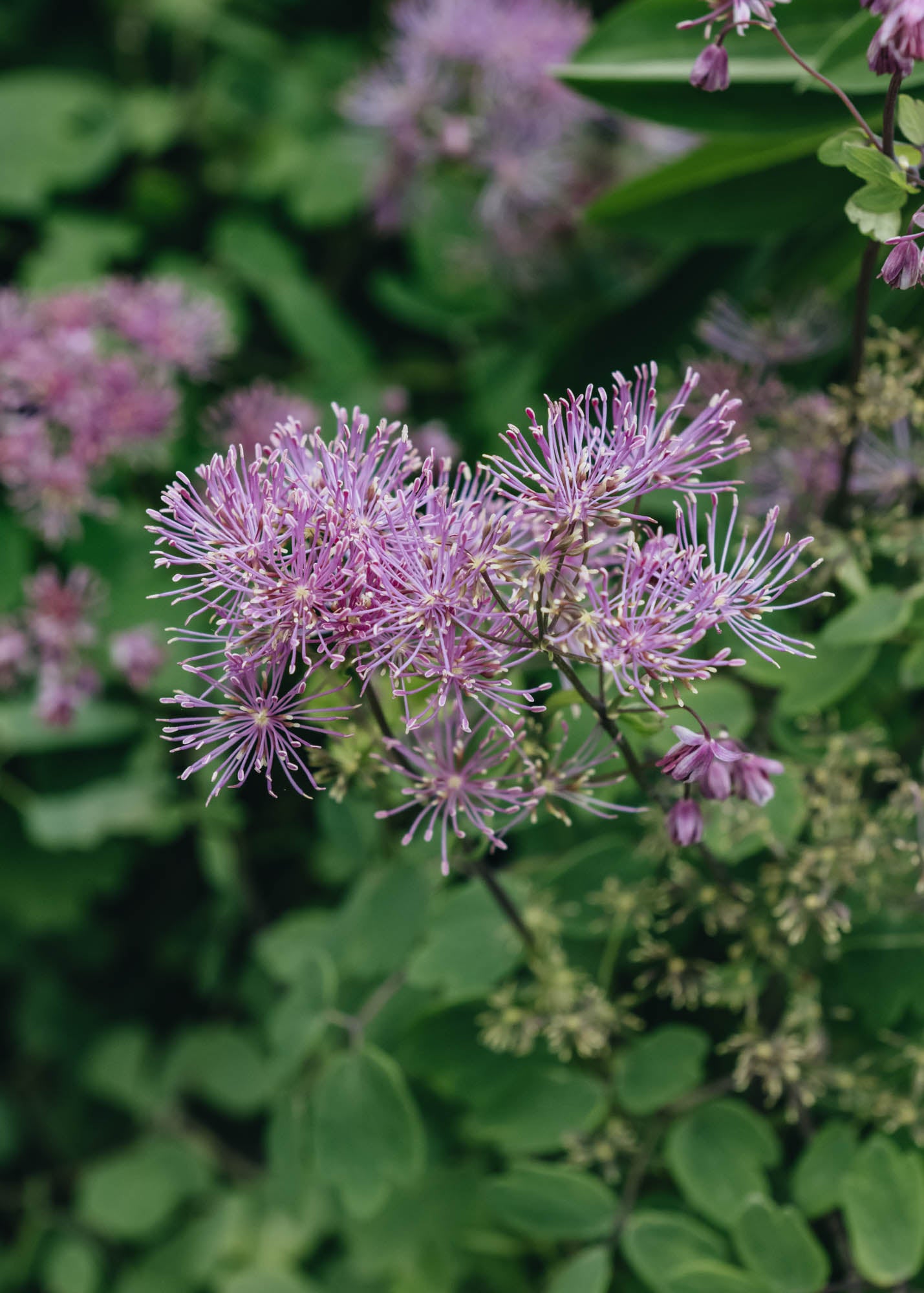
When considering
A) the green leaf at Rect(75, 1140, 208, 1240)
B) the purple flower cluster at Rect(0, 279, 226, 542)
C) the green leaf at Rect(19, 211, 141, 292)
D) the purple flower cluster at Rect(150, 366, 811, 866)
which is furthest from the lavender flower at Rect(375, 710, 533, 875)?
the green leaf at Rect(19, 211, 141, 292)

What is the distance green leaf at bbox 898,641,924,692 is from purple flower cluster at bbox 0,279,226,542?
0.72 metres

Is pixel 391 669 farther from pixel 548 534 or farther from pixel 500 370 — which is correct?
pixel 500 370

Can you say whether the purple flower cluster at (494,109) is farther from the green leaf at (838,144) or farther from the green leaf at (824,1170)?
the green leaf at (824,1170)

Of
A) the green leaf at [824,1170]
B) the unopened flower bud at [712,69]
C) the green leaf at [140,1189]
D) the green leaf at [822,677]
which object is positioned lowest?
the green leaf at [140,1189]

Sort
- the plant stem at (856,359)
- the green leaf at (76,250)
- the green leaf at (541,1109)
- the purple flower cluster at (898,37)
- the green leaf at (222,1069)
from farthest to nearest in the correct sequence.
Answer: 1. the green leaf at (76,250)
2. the green leaf at (222,1069)
3. the green leaf at (541,1109)
4. the plant stem at (856,359)
5. the purple flower cluster at (898,37)

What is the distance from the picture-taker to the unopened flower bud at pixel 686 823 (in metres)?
0.51

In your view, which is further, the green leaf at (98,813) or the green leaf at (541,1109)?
the green leaf at (98,813)

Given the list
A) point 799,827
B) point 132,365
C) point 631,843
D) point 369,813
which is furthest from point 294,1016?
point 132,365

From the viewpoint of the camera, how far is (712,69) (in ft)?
1.76

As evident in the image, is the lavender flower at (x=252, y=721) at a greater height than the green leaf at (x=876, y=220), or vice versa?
the green leaf at (x=876, y=220)

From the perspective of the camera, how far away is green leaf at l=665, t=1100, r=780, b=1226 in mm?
668

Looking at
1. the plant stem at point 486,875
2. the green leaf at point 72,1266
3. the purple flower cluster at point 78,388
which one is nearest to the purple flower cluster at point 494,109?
the purple flower cluster at point 78,388

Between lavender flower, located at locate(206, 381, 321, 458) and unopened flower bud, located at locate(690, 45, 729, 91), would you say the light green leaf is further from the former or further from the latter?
lavender flower, located at locate(206, 381, 321, 458)

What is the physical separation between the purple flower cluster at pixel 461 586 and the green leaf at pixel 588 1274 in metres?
0.34
